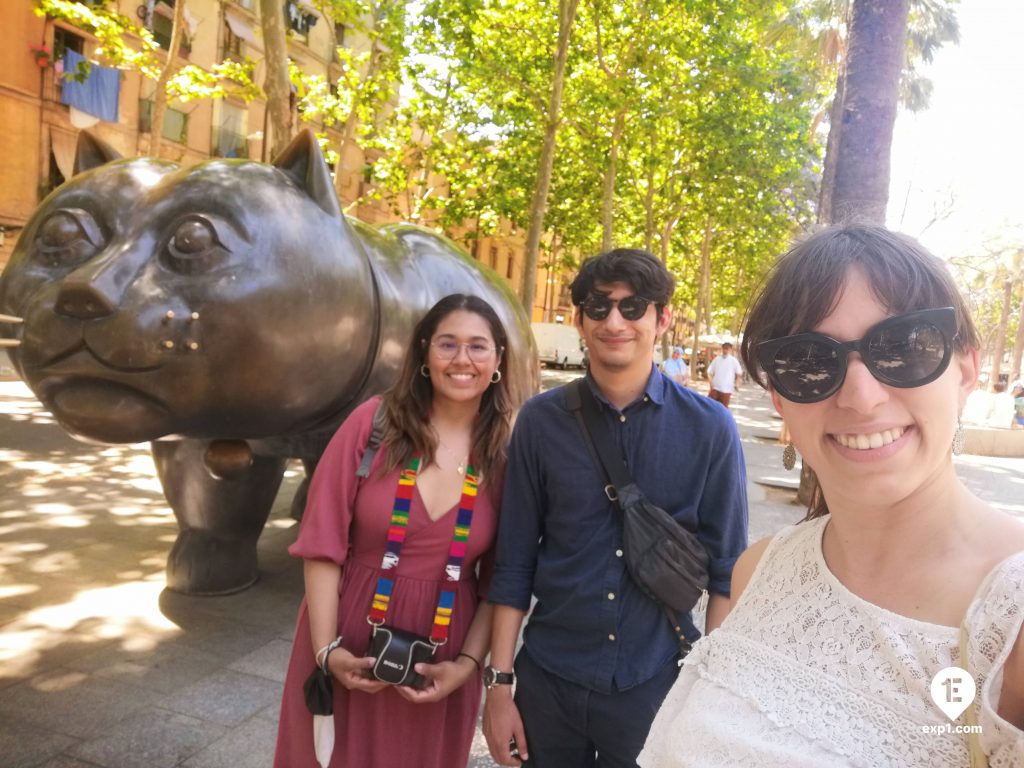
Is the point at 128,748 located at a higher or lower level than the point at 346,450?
lower

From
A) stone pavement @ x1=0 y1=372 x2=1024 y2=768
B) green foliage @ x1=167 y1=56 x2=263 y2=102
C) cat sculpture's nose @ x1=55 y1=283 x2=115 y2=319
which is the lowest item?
stone pavement @ x1=0 y1=372 x2=1024 y2=768

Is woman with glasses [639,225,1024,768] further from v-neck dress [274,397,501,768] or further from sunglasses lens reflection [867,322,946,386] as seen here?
v-neck dress [274,397,501,768]

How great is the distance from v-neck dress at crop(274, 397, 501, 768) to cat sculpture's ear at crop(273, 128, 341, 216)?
55.8 inches

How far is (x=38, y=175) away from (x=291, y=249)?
2059 cm

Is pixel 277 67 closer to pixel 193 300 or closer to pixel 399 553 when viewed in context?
pixel 193 300

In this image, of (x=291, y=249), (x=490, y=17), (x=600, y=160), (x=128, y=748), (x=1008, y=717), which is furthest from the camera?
(x=600, y=160)

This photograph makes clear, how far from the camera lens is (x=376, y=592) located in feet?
6.98

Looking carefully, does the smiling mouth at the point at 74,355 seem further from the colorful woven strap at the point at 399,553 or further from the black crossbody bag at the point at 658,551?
the black crossbody bag at the point at 658,551

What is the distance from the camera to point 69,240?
9.39ft

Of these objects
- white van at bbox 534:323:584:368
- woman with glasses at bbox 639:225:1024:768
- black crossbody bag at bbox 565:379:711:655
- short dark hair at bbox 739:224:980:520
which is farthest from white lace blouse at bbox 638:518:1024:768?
white van at bbox 534:323:584:368

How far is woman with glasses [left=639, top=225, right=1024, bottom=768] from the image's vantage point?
93 centimetres

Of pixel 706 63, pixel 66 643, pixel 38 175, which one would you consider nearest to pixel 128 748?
pixel 66 643

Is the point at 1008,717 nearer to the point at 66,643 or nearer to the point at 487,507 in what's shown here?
the point at 487,507

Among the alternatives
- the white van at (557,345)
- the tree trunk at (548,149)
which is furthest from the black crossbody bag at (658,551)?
the white van at (557,345)
